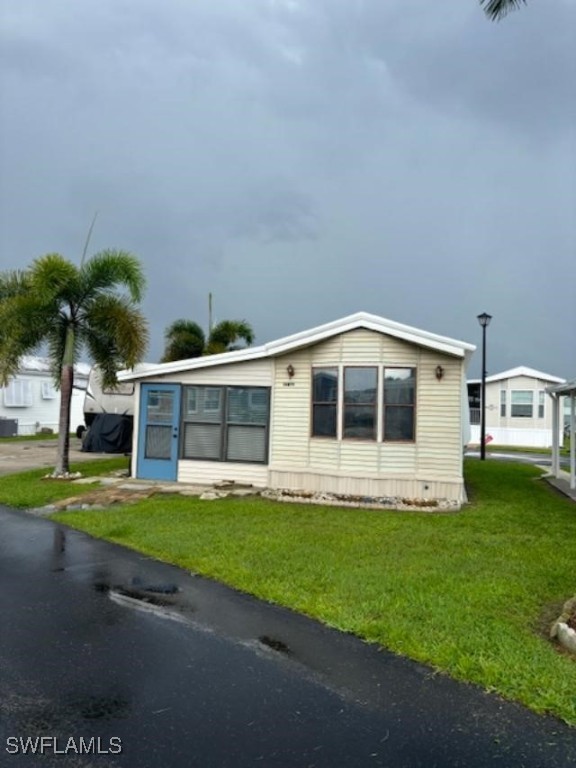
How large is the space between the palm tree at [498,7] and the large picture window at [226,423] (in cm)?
715

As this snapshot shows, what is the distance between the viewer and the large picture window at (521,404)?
110 feet

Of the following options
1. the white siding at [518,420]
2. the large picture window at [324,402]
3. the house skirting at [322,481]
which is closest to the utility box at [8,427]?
the house skirting at [322,481]

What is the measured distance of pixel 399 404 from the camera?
1036cm

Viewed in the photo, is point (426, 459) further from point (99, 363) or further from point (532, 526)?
point (99, 363)

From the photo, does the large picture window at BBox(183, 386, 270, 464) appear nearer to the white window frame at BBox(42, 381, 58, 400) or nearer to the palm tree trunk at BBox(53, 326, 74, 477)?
the palm tree trunk at BBox(53, 326, 74, 477)

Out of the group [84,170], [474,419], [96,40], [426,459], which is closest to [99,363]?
[426,459]

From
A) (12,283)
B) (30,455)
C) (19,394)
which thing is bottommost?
(30,455)

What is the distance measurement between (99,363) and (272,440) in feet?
16.1

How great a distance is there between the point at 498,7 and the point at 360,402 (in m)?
6.24

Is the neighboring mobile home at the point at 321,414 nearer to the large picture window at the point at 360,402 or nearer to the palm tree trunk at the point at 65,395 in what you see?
the large picture window at the point at 360,402

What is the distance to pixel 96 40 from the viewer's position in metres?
16.2

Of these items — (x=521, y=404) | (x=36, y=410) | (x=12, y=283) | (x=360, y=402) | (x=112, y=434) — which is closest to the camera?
(x=360, y=402)

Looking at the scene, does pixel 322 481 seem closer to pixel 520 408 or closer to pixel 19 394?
pixel 19 394

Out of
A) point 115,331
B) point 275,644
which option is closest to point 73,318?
point 115,331
